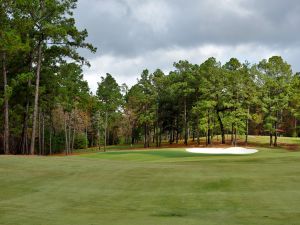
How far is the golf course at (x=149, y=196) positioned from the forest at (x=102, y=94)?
23.5 m

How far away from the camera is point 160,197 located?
591 inches

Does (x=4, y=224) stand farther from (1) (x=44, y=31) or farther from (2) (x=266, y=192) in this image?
(1) (x=44, y=31)

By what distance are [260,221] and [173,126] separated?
8266 centimetres

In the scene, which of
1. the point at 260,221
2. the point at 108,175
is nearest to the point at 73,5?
the point at 108,175

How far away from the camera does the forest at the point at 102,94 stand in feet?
154

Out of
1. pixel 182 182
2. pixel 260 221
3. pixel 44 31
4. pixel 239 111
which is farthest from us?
pixel 239 111

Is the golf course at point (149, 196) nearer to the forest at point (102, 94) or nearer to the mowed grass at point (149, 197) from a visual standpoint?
the mowed grass at point (149, 197)

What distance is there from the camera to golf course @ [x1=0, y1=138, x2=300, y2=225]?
11.5 m

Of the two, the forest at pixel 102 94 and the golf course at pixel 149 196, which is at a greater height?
the forest at pixel 102 94

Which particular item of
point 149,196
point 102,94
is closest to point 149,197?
point 149,196

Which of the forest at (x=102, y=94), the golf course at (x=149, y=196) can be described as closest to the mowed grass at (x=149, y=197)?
the golf course at (x=149, y=196)

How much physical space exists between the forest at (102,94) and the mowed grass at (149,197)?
23.5 metres

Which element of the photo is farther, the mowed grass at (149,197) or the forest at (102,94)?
the forest at (102,94)

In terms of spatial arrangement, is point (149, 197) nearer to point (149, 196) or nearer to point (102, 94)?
point (149, 196)
